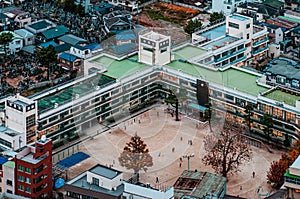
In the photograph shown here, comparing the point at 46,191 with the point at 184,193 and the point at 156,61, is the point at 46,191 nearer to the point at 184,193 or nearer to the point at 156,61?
the point at 184,193

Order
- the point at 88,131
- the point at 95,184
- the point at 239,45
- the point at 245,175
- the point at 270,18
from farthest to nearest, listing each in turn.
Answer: the point at 270,18 → the point at 239,45 → the point at 88,131 → the point at 245,175 → the point at 95,184

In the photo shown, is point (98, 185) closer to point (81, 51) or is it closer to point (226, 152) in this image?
point (226, 152)

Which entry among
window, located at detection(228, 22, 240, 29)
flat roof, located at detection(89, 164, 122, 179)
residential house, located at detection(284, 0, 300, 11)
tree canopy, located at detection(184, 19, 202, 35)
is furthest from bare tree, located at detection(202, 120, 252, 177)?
residential house, located at detection(284, 0, 300, 11)

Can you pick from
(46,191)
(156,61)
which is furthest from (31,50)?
(46,191)

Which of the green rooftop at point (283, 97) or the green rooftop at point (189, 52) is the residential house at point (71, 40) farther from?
the green rooftop at point (283, 97)

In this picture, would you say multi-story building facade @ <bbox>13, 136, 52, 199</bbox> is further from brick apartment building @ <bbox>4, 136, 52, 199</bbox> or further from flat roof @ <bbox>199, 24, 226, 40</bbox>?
flat roof @ <bbox>199, 24, 226, 40</bbox>

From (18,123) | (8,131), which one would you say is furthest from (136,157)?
(8,131)
